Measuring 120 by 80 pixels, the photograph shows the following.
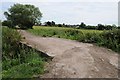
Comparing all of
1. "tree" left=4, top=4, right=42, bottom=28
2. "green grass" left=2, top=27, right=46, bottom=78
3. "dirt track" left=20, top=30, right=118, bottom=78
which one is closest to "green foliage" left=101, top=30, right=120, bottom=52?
"dirt track" left=20, top=30, right=118, bottom=78

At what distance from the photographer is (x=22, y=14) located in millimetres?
29734

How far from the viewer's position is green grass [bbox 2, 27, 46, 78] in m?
9.95

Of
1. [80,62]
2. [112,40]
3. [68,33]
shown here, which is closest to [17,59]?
[80,62]

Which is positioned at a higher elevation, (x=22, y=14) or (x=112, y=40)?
(x=22, y=14)

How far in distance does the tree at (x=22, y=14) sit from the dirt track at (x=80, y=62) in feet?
51.1

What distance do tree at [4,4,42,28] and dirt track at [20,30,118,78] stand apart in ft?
51.1

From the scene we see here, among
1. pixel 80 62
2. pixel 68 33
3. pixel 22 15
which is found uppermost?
pixel 22 15

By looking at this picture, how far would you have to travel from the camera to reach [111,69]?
10.8 metres

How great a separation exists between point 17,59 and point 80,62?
232 centimetres

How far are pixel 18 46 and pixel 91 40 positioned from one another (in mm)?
3938

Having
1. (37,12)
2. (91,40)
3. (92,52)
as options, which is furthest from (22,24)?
(92,52)

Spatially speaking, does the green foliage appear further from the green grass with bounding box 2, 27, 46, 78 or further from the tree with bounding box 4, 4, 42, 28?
the tree with bounding box 4, 4, 42, 28

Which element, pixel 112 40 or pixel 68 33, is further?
pixel 68 33

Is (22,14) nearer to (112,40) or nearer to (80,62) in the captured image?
(112,40)
